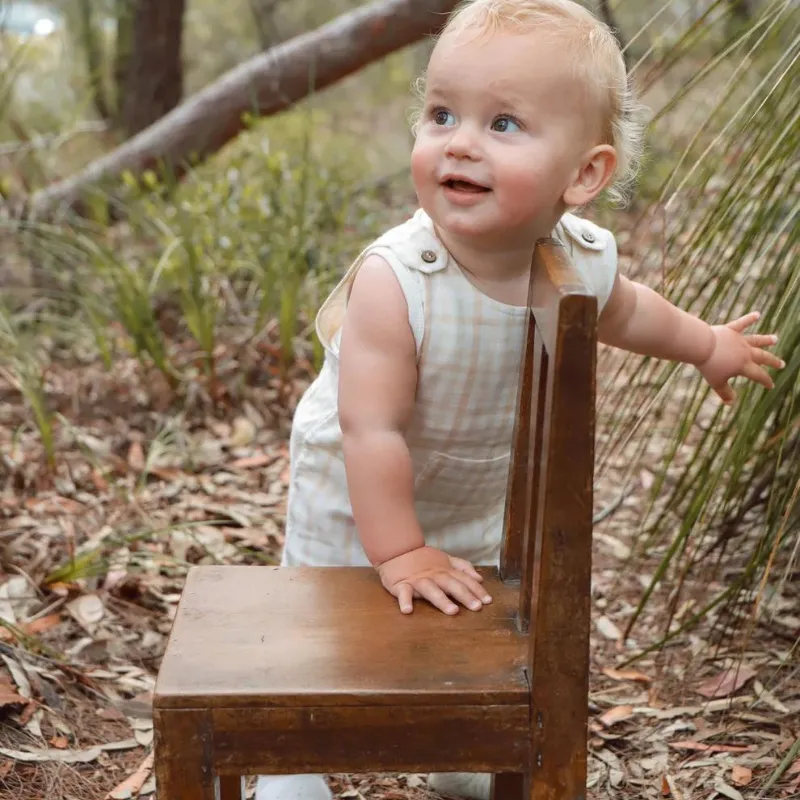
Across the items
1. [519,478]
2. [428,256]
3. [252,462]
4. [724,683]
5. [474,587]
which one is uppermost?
[428,256]

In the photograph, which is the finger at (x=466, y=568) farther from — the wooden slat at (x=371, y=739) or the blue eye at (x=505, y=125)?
the blue eye at (x=505, y=125)

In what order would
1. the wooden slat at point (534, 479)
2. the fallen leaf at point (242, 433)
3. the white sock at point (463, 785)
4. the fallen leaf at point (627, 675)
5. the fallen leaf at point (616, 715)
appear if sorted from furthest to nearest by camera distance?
the fallen leaf at point (242, 433) < the fallen leaf at point (627, 675) < the fallen leaf at point (616, 715) < the white sock at point (463, 785) < the wooden slat at point (534, 479)

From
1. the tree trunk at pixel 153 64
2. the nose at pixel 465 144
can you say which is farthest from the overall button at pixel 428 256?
the tree trunk at pixel 153 64

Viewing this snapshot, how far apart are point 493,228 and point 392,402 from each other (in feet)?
0.81

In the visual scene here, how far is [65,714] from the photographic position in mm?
1897

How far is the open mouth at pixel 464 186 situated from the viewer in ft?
4.60

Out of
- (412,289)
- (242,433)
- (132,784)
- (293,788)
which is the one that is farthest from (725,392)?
(242,433)

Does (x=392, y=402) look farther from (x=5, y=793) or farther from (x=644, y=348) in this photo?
(x=5, y=793)

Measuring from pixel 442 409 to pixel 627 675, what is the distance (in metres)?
0.83

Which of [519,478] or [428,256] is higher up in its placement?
[428,256]

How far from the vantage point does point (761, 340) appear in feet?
5.42

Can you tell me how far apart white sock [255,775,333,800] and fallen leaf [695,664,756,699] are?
71 cm

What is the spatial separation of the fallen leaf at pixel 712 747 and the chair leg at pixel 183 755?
3.16 feet

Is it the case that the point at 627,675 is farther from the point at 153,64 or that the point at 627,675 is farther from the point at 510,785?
the point at 153,64
